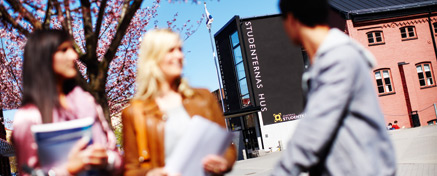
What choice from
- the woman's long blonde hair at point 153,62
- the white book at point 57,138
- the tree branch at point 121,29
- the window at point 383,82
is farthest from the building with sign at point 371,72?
the white book at point 57,138

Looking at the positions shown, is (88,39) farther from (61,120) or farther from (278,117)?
(278,117)

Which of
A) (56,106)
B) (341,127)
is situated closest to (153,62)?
(56,106)

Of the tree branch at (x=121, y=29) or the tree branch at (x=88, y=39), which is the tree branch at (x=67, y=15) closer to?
the tree branch at (x=88, y=39)

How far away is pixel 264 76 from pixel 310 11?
40253 millimetres

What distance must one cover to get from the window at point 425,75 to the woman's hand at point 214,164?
3924cm

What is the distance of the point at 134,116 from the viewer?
2486 mm

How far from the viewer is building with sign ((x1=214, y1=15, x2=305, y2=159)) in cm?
4074

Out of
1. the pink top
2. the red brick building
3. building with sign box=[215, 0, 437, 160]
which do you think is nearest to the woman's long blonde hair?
the pink top

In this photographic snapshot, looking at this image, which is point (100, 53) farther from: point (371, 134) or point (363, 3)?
point (363, 3)

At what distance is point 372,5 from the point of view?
3947 centimetres

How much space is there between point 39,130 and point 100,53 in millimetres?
20986

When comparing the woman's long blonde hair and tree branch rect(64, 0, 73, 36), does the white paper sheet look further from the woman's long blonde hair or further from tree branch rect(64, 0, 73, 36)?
tree branch rect(64, 0, 73, 36)

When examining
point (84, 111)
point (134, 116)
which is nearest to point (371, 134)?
point (134, 116)

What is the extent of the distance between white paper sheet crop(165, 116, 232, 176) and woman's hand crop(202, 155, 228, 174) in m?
0.02
